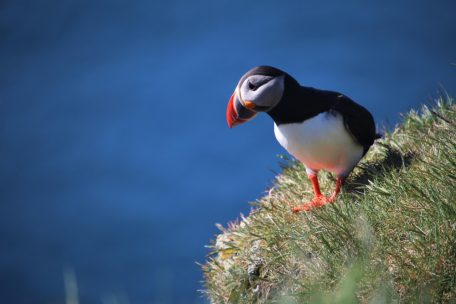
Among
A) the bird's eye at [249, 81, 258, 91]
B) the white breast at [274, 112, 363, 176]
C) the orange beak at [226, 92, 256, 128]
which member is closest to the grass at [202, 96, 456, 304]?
the white breast at [274, 112, 363, 176]

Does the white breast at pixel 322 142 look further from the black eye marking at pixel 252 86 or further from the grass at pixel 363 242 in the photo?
the black eye marking at pixel 252 86

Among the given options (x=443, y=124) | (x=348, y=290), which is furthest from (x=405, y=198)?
(x=348, y=290)

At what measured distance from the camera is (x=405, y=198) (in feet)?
10.2

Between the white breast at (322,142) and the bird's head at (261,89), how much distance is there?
25cm

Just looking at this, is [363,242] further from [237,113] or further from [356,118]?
[237,113]

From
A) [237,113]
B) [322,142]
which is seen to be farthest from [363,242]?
[237,113]

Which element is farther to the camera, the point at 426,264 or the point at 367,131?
the point at 367,131

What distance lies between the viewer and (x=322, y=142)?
3.81 meters

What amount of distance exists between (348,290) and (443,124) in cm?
300

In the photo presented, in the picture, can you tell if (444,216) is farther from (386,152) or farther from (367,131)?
(386,152)

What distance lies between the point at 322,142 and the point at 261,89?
22.8 inches

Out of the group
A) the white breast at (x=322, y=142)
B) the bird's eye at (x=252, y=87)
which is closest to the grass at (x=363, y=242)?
the white breast at (x=322, y=142)

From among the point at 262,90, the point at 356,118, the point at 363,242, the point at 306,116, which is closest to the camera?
the point at 363,242

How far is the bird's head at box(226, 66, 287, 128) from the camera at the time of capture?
3.65 metres
